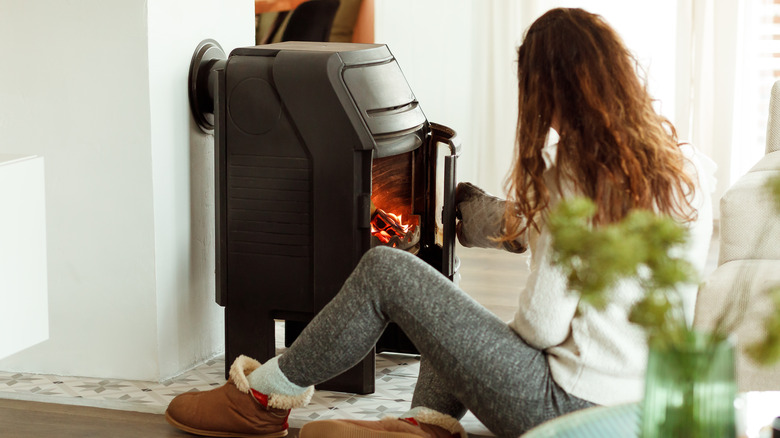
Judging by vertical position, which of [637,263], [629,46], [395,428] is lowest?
[395,428]

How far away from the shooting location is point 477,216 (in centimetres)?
225

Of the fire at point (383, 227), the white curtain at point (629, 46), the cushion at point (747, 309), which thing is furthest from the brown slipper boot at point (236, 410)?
the white curtain at point (629, 46)

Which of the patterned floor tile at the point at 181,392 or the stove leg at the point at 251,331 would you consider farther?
the stove leg at the point at 251,331

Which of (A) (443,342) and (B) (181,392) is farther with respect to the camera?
(B) (181,392)

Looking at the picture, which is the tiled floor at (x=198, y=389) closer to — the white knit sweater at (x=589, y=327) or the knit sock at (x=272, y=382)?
the knit sock at (x=272, y=382)

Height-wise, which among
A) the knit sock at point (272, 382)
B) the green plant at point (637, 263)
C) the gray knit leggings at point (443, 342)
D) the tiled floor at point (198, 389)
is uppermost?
the green plant at point (637, 263)

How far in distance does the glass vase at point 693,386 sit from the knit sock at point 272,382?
1106 mm

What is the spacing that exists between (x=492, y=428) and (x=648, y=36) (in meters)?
3.12

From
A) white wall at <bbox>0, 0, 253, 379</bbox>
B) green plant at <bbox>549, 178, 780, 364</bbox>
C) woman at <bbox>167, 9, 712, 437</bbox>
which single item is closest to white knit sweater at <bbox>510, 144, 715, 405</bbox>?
woman at <bbox>167, 9, 712, 437</bbox>

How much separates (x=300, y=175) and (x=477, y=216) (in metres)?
0.44

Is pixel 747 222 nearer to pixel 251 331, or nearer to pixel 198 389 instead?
pixel 251 331

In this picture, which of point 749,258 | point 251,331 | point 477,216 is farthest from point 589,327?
point 251,331

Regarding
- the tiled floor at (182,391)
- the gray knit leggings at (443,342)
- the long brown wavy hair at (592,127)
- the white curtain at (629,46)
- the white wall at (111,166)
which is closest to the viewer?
the long brown wavy hair at (592,127)

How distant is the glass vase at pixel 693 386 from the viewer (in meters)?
0.80
